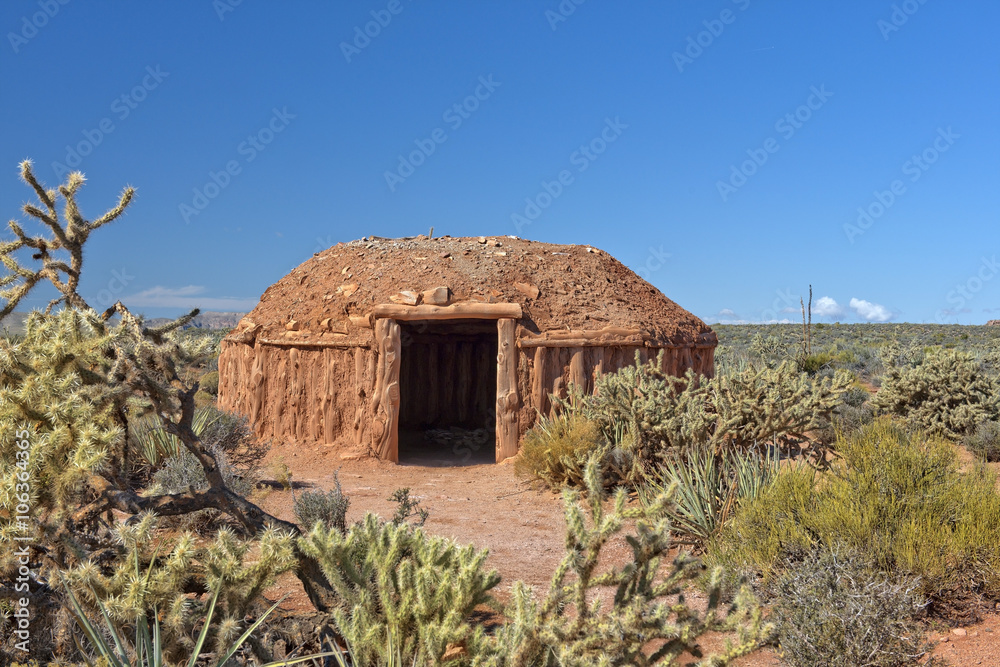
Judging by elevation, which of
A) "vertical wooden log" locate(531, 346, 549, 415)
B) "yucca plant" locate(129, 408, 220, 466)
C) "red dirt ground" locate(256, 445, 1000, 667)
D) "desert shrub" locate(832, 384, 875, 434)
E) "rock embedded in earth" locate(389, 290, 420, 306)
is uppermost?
"rock embedded in earth" locate(389, 290, 420, 306)

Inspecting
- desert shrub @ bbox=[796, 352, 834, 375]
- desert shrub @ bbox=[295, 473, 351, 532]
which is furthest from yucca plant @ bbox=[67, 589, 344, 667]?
desert shrub @ bbox=[796, 352, 834, 375]

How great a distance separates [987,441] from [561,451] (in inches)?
260

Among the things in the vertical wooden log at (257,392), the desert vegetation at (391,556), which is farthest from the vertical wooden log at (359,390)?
the desert vegetation at (391,556)

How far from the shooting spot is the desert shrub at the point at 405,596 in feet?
8.70

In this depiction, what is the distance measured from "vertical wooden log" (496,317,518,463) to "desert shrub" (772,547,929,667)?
573 cm

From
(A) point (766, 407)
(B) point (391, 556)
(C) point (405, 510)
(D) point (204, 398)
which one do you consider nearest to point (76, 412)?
(B) point (391, 556)

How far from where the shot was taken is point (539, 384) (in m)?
9.48

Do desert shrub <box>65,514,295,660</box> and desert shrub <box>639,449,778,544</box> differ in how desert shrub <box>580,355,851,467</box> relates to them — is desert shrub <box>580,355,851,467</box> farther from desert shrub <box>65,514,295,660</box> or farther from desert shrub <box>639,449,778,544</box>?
desert shrub <box>65,514,295,660</box>

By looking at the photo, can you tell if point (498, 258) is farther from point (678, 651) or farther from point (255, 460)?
point (678, 651)

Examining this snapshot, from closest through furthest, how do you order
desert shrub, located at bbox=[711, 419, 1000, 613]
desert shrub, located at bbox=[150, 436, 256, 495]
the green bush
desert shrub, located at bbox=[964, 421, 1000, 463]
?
desert shrub, located at bbox=[711, 419, 1000, 613] < desert shrub, located at bbox=[150, 436, 256, 495] < the green bush < desert shrub, located at bbox=[964, 421, 1000, 463]

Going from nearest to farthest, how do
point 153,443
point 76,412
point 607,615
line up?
point 607,615 < point 76,412 < point 153,443

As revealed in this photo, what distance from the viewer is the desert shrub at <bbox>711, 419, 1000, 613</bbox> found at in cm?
420

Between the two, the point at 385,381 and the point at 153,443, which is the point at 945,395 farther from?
the point at 153,443

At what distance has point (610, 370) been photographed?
31.8 ft
